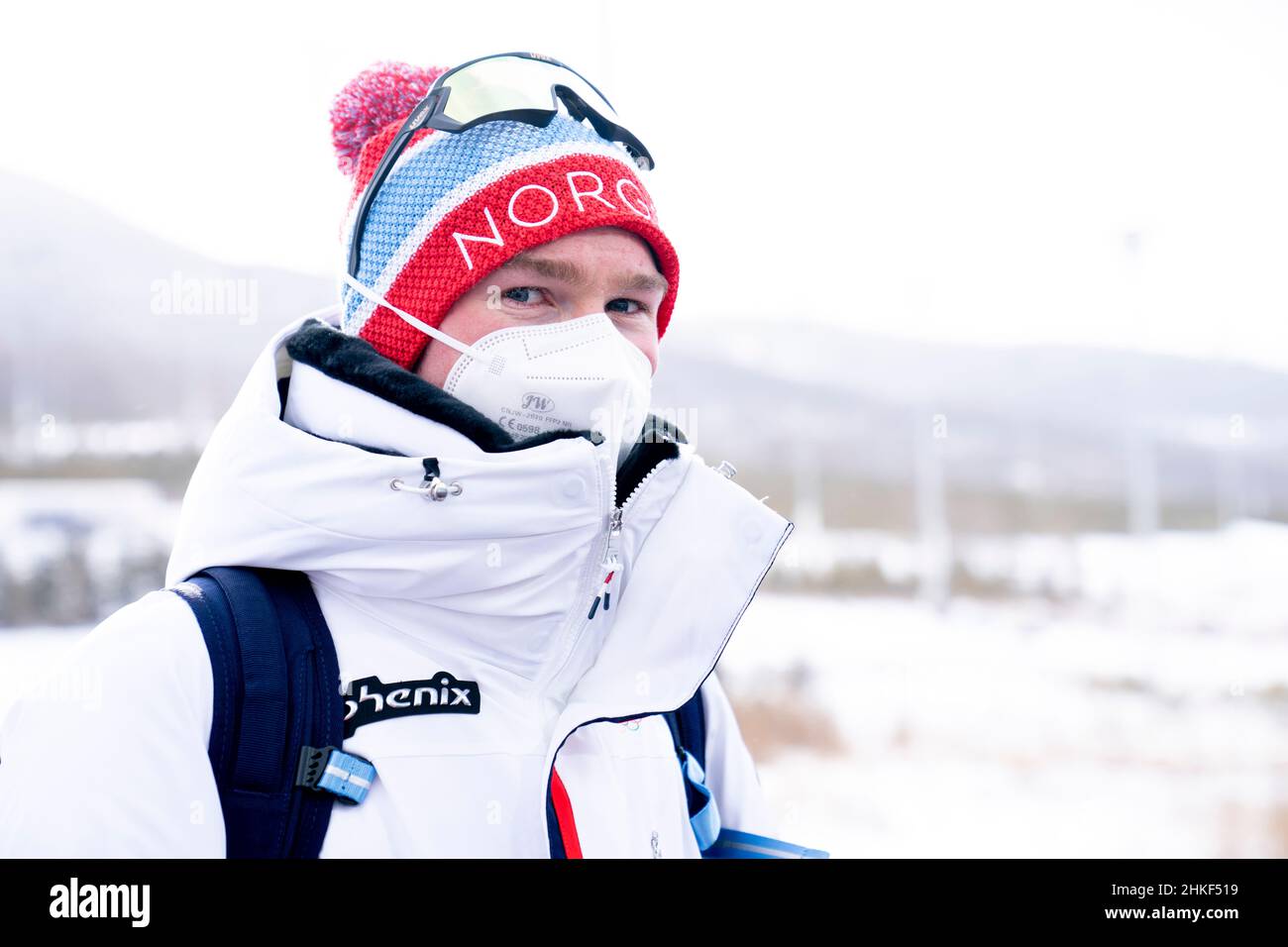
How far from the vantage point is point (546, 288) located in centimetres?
134

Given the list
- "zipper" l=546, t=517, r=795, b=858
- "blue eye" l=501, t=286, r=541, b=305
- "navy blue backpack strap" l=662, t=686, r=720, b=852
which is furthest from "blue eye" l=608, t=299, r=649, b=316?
"navy blue backpack strap" l=662, t=686, r=720, b=852

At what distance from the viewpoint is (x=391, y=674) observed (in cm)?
111

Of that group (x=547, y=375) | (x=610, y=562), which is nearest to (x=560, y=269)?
(x=547, y=375)

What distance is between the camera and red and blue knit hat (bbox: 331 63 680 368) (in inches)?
51.2

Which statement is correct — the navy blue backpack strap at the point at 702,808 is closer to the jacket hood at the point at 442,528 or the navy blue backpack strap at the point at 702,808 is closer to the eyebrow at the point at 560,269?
the jacket hood at the point at 442,528

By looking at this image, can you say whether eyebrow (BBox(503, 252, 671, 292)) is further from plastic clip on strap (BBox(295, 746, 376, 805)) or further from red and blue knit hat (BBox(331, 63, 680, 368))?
plastic clip on strap (BBox(295, 746, 376, 805))

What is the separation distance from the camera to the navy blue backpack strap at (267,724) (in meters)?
0.97

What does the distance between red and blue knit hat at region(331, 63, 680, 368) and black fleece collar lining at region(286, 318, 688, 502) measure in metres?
0.09

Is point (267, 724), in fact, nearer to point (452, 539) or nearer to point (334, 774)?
point (334, 774)

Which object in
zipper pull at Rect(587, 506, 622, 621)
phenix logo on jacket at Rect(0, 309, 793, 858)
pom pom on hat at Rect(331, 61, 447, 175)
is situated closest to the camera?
phenix logo on jacket at Rect(0, 309, 793, 858)

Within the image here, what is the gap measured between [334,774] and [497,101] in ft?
3.06

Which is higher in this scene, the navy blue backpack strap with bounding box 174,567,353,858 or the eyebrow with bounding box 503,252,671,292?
the eyebrow with bounding box 503,252,671,292

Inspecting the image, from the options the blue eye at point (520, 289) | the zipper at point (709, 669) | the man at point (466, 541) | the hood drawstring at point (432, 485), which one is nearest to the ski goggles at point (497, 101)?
the man at point (466, 541)
